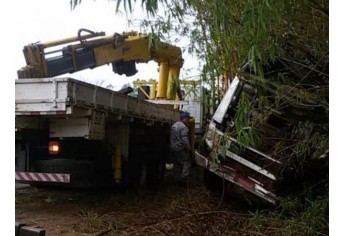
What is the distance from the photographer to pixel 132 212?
6.12 m

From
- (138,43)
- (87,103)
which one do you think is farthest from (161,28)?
(138,43)

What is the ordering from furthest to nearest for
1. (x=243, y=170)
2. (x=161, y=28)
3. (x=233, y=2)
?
1. (x=243, y=170)
2. (x=161, y=28)
3. (x=233, y=2)

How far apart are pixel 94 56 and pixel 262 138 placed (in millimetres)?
4131

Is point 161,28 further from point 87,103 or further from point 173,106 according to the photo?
point 173,106

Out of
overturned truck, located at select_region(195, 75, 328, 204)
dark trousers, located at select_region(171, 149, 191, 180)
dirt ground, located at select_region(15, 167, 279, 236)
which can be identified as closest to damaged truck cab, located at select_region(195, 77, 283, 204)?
overturned truck, located at select_region(195, 75, 328, 204)

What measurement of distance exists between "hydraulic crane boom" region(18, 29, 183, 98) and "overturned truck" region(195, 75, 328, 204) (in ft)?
3.89

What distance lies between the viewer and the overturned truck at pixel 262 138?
12.1 ft

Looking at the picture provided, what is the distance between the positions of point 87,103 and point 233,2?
10.2 feet

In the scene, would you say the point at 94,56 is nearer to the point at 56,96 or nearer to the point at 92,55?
the point at 92,55

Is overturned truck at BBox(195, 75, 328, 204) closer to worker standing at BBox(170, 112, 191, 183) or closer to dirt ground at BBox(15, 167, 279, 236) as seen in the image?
dirt ground at BBox(15, 167, 279, 236)

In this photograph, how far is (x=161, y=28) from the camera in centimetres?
348

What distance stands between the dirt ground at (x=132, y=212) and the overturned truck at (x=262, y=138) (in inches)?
18.0

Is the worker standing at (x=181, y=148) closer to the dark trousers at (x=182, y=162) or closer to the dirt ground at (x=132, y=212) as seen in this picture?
the dark trousers at (x=182, y=162)

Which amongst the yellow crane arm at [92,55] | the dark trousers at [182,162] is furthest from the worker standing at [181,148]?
the yellow crane arm at [92,55]
